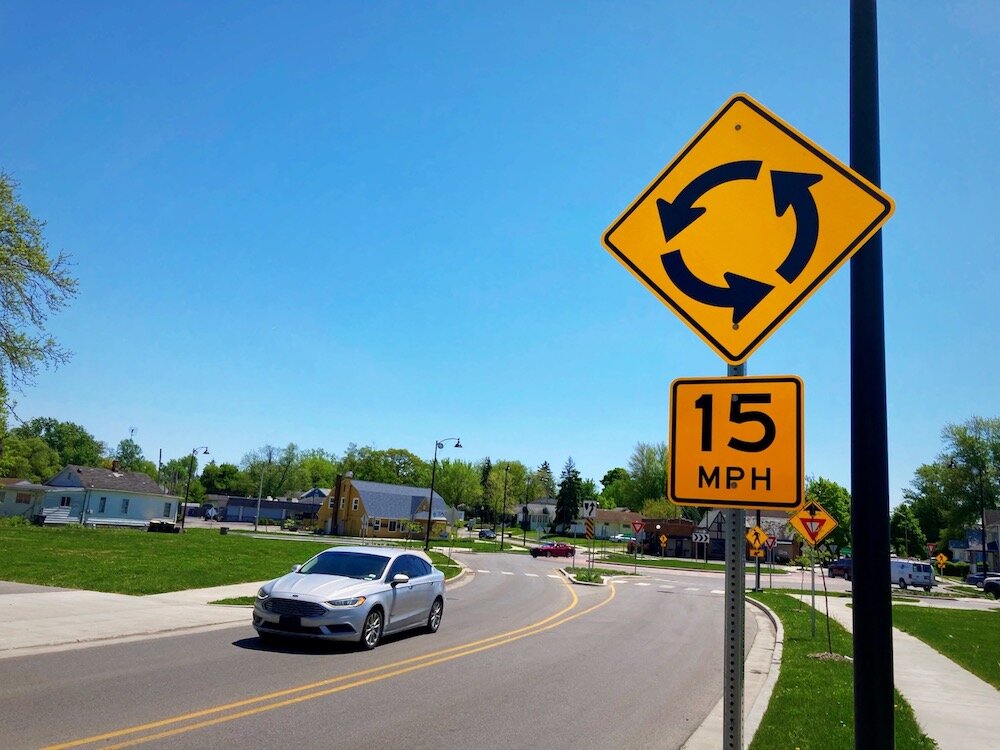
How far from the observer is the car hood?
1171 centimetres

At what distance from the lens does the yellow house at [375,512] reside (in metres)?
83.8

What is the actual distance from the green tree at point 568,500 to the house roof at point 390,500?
4155cm

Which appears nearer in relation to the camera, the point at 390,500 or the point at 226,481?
the point at 390,500

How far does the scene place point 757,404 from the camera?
2699 millimetres

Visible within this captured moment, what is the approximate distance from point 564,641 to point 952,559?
117 meters

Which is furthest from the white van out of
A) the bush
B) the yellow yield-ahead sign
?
the yellow yield-ahead sign

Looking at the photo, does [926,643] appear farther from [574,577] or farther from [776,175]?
[574,577]

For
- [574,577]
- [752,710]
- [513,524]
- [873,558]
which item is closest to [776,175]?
[873,558]

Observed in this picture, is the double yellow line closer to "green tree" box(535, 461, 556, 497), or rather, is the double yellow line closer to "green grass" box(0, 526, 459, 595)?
"green grass" box(0, 526, 459, 595)

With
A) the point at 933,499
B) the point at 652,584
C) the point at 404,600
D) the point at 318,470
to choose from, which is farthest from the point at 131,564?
the point at 318,470

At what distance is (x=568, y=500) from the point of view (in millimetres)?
129750

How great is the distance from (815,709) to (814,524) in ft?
26.8

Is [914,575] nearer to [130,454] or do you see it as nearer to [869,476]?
[869,476]

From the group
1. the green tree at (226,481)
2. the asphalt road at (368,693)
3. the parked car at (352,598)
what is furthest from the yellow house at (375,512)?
the green tree at (226,481)
